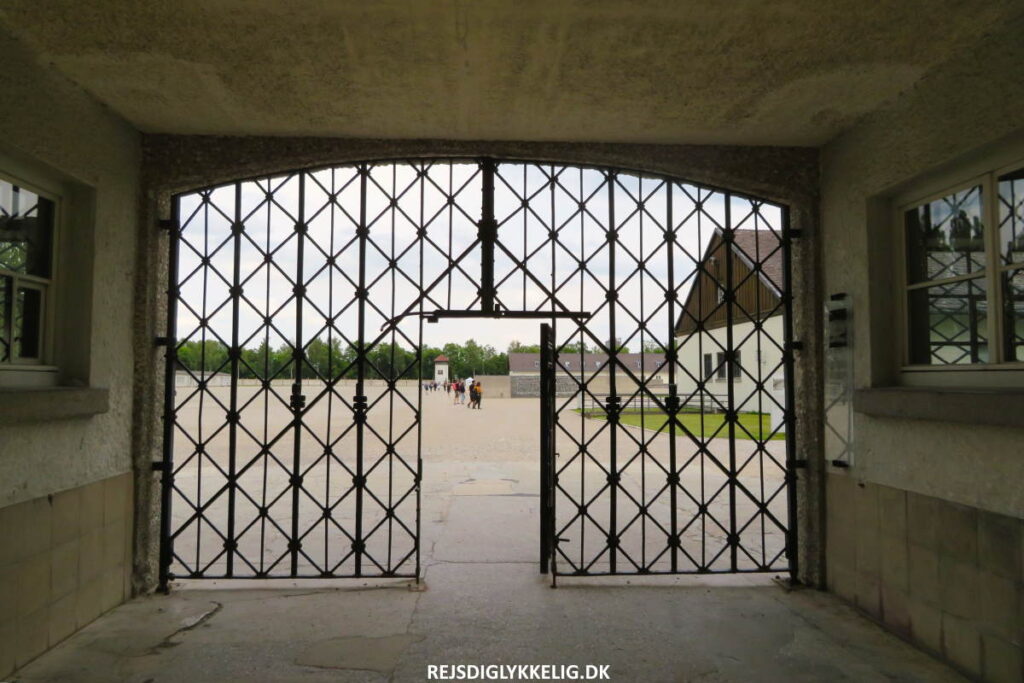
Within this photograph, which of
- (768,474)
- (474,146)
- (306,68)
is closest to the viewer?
(306,68)

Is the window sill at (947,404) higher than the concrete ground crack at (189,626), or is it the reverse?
the window sill at (947,404)

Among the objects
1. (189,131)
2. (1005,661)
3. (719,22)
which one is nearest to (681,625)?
(1005,661)

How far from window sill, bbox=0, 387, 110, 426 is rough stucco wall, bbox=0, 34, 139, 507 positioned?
3.3 inches

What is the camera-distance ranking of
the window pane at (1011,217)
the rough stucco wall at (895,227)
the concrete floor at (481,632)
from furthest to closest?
the concrete floor at (481,632) → the window pane at (1011,217) → the rough stucco wall at (895,227)

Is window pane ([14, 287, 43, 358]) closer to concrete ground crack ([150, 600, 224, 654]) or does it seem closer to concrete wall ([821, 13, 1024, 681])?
concrete ground crack ([150, 600, 224, 654])

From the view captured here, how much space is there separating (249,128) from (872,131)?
3910 mm

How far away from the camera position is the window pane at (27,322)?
335 centimetres

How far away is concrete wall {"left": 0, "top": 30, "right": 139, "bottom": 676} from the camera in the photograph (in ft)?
9.83

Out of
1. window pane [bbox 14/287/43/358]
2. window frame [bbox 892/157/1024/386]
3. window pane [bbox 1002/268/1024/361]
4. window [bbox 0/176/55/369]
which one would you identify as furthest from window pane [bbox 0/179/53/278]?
window pane [bbox 1002/268/1024/361]

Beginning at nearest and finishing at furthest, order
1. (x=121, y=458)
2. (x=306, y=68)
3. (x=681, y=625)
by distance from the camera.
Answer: (x=306, y=68)
(x=681, y=625)
(x=121, y=458)

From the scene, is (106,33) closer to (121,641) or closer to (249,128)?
(249,128)

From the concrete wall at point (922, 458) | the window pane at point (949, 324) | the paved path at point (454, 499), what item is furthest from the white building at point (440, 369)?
the window pane at point (949, 324)

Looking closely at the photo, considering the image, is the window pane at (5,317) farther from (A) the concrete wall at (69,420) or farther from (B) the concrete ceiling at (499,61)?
(B) the concrete ceiling at (499,61)

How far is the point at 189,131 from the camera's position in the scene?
13.4 ft
